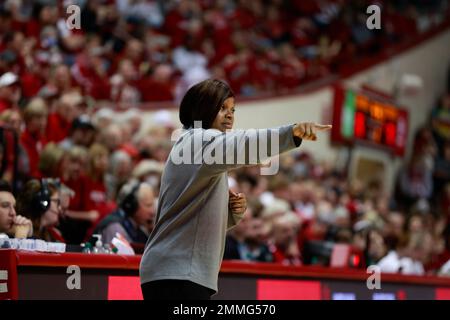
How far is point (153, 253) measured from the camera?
3.86 m

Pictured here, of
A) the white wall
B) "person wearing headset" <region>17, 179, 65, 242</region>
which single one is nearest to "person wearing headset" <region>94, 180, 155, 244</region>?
"person wearing headset" <region>17, 179, 65, 242</region>

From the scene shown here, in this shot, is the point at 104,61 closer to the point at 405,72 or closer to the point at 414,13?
the point at 405,72

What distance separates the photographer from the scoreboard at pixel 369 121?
14.2 meters

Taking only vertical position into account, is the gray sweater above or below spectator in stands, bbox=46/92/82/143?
below

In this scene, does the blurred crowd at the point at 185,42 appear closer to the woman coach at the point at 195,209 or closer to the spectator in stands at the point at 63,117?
the spectator in stands at the point at 63,117

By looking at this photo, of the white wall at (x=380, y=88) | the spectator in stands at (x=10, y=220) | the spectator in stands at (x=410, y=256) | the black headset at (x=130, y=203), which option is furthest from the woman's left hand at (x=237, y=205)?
the white wall at (x=380, y=88)

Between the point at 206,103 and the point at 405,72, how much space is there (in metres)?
14.3

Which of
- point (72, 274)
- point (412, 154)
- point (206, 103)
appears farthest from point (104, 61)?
point (206, 103)

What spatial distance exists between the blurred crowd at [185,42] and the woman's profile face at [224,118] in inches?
180

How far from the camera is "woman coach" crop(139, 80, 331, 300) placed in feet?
12.4

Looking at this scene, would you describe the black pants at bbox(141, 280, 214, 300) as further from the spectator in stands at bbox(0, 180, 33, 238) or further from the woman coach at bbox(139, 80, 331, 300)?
the spectator in stands at bbox(0, 180, 33, 238)

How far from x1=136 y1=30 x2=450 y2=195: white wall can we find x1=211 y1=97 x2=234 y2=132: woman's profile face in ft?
29.4

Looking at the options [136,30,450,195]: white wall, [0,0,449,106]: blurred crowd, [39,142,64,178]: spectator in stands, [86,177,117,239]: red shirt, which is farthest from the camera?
[136,30,450,195]: white wall
